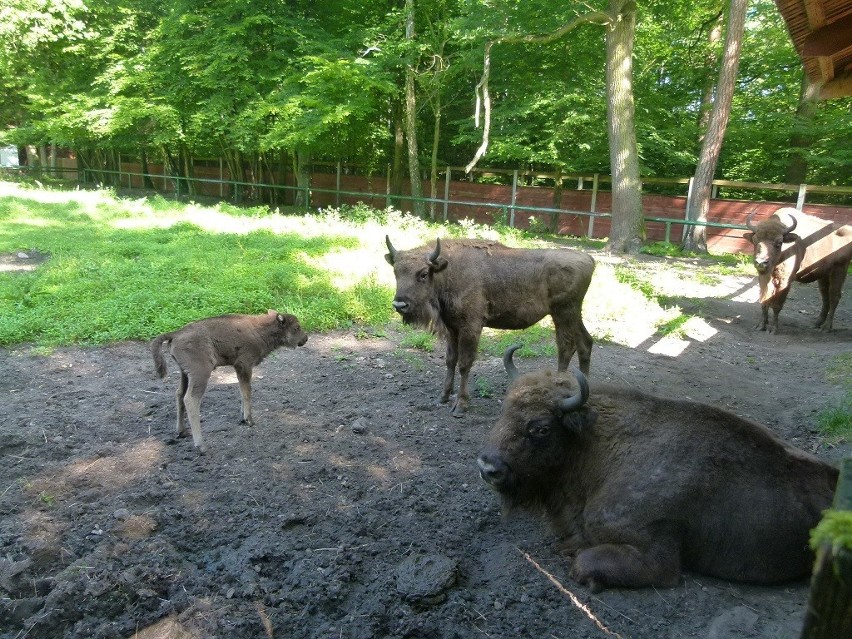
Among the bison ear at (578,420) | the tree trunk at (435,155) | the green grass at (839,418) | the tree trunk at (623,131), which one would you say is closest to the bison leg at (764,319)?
the green grass at (839,418)

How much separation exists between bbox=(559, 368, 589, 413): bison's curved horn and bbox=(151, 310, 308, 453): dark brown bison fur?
3.03 m

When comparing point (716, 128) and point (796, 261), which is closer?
point (796, 261)

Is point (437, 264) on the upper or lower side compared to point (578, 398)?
upper

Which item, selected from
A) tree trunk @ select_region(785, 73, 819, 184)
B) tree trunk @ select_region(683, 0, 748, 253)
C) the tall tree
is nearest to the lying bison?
the tall tree

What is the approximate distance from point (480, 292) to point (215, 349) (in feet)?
9.60

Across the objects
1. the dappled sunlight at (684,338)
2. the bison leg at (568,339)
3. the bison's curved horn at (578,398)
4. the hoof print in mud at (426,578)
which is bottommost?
the dappled sunlight at (684,338)

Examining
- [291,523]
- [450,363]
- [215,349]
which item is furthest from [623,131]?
[291,523]

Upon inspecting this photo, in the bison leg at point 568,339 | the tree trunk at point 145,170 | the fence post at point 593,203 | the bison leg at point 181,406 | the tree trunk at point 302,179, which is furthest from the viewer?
the tree trunk at point 145,170

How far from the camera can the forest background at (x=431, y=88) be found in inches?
878

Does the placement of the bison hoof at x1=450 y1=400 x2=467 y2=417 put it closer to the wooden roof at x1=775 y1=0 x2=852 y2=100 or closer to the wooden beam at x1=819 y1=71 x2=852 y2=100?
the wooden roof at x1=775 y1=0 x2=852 y2=100

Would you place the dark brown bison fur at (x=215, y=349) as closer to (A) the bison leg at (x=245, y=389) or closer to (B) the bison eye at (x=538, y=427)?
(A) the bison leg at (x=245, y=389)

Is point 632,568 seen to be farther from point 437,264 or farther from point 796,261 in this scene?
point 796,261

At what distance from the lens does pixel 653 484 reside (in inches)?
147

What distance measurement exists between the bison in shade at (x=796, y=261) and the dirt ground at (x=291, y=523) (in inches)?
146
